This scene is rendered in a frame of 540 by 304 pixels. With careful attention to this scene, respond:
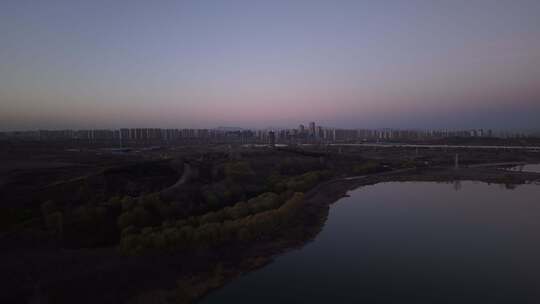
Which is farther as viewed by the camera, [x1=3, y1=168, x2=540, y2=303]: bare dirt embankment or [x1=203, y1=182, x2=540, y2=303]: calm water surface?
[x1=203, y1=182, x2=540, y2=303]: calm water surface

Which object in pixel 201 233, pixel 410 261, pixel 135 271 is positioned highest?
pixel 201 233

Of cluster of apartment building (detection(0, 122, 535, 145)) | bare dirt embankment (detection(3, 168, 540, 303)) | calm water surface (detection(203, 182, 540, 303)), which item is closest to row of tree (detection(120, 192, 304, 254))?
bare dirt embankment (detection(3, 168, 540, 303))

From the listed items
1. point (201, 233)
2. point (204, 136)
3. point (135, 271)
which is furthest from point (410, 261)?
point (204, 136)

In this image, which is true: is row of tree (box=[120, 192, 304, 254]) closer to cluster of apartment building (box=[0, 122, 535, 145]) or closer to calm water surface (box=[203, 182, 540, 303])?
calm water surface (box=[203, 182, 540, 303])

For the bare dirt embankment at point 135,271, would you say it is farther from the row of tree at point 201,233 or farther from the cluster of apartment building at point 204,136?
the cluster of apartment building at point 204,136

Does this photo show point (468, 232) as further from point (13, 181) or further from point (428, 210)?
point (13, 181)

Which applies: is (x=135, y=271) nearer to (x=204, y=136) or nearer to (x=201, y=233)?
(x=201, y=233)

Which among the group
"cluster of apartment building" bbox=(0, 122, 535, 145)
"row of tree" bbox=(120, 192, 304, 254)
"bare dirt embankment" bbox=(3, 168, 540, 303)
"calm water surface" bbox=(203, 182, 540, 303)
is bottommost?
"calm water surface" bbox=(203, 182, 540, 303)

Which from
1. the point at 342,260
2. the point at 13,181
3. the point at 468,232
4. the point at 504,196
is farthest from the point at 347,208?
the point at 13,181
